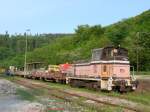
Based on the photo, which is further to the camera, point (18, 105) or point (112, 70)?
point (112, 70)

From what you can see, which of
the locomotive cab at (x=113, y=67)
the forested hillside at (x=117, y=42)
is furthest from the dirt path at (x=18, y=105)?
the forested hillside at (x=117, y=42)

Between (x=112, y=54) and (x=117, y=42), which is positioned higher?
(x=117, y=42)

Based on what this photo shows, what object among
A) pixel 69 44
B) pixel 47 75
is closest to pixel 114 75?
pixel 47 75

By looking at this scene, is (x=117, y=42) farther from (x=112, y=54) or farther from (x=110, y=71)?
(x=110, y=71)

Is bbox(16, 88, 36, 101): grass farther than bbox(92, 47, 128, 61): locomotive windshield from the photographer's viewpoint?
No

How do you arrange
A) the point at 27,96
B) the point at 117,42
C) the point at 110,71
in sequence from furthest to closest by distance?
the point at 117,42 → the point at 110,71 → the point at 27,96

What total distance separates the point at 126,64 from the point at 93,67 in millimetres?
2975

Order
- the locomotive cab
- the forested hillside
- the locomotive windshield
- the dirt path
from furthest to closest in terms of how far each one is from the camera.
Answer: the forested hillside → the locomotive windshield → the locomotive cab → the dirt path

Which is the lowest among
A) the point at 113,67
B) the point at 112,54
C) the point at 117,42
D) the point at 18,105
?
the point at 18,105

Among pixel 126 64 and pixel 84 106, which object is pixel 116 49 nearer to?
pixel 126 64

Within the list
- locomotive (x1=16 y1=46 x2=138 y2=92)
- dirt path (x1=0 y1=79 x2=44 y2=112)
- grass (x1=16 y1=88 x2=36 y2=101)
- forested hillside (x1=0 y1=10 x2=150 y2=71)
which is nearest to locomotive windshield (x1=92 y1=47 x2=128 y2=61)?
locomotive (x1=16 y1=46 x2=138 y2=92)

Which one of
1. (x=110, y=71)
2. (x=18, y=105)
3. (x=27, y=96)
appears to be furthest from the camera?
(x=110, y=71)

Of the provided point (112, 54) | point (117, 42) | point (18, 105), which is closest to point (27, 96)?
point (112, 54)

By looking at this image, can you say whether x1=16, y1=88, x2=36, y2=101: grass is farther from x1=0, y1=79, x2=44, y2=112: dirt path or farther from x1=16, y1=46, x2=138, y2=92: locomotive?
x1=16, y1=46, x2=138, y2=92: locomotive
